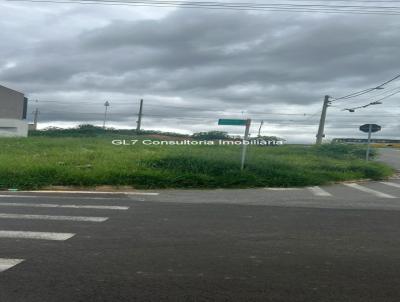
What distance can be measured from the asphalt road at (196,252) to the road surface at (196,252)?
0.04 ft

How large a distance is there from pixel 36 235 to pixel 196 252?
8.30ft

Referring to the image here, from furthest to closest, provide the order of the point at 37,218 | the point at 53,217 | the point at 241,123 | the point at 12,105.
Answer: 1. the point at 12,105
2. the point at 241,123
3. the point at 53,217
4. the point at 37,218

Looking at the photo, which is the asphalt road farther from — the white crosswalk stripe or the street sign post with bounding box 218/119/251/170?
the street sign post with bounding box 218/119/251/170

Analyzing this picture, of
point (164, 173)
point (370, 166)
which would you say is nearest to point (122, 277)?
point (164, 173)

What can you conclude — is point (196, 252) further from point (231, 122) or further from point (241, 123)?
point (231, 122)

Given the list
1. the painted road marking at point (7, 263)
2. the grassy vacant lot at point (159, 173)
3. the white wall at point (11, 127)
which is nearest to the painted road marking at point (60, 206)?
the grassy vacant lot at point (159, 173)

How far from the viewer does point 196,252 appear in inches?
244

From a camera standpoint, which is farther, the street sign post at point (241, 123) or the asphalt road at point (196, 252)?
the street sign post at point (241, 123)

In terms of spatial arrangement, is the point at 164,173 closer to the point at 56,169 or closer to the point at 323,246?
the point at 56,169

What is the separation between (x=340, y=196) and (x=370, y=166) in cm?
917

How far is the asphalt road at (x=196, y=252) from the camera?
4.70 meters

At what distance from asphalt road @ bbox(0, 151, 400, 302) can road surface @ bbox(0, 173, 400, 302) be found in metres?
0.01

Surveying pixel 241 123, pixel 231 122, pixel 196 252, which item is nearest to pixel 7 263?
pixel 196 252

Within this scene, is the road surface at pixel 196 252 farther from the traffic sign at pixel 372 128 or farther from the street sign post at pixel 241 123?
the traffic sign at pixel 372 128
